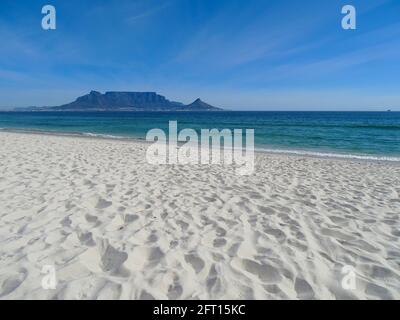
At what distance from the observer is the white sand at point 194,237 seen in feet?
9.02

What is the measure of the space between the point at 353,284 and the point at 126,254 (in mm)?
2464

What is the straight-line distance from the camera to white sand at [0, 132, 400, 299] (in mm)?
2748

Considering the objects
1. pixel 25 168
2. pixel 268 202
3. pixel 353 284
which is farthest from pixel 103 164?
pixel 353 284

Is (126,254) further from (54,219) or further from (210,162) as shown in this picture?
(210,162)

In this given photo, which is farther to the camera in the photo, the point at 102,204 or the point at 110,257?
the point at 102,204

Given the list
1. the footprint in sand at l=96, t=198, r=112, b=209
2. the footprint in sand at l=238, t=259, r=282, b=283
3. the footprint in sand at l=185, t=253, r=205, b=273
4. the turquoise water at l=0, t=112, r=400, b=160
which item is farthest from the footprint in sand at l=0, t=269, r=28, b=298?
the turquoise water at l=0, t=112, r=400, b=160

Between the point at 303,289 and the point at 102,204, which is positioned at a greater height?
the point at 102,204

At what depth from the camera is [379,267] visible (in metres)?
3.10

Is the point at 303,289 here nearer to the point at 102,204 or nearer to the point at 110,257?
the point at 110,257

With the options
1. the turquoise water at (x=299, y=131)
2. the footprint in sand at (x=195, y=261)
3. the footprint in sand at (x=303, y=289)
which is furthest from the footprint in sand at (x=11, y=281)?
the turquoise water at (x=299, y=131)

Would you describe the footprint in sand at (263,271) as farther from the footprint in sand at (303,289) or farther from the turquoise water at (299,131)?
the turquoise water at (299,131)

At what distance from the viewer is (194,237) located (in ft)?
12.3

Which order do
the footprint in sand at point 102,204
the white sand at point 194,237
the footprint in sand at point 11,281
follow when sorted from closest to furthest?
the footprint in sand at point 11,281 < the white sand at point 194,237 < the footprint in sand at point 102,204

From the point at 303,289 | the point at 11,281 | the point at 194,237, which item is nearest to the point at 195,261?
the point at 194,237
